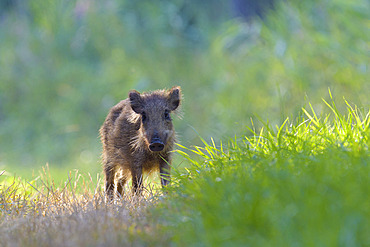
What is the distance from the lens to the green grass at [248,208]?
3.08 m

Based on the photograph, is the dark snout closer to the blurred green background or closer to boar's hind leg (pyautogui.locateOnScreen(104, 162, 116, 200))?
boar's hind leg (pyautogui.locateOnScreen(104, 162, 116, 200))

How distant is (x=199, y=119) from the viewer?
518 inches

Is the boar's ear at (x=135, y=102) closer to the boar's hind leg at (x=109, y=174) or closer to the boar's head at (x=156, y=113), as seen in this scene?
the boar's head at (x=156, y=113)

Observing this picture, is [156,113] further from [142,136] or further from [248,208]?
[248,208]

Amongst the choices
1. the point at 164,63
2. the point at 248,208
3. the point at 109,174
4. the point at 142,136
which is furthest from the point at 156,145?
the point at 164,63

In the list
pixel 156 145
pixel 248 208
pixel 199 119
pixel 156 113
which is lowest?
pixel 248 208

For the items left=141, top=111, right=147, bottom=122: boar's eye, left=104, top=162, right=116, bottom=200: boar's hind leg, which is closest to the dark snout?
left=141, top=111, right=147, bottom=122: boar's eye

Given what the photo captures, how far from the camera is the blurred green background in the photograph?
34.8ft

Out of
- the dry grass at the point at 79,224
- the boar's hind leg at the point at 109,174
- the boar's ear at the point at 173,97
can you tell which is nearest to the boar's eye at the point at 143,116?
the boar's ear at the point at 173,97

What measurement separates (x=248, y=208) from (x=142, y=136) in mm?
2663

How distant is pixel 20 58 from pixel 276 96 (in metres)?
9.88

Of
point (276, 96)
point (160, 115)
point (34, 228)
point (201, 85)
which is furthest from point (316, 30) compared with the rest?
point (34, 228)

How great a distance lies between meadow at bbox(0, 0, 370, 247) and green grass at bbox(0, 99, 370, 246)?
0.01m

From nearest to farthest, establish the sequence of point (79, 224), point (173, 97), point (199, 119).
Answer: point (79, 224) < point (173, 97) < point (199, 119)
